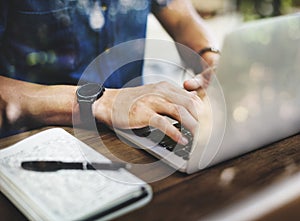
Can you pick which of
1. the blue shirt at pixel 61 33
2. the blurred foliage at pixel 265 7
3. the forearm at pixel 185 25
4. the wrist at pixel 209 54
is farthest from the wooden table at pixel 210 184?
the blurred foliage at pixel 265 7

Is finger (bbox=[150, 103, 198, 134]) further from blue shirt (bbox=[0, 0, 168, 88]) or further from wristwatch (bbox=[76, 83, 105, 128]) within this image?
blue shirt (bbox=[0, 0, 168, 88])

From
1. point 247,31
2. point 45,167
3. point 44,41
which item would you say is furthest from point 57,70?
point 247,31

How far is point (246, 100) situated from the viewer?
0.88 m

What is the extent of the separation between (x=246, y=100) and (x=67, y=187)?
0.37 m

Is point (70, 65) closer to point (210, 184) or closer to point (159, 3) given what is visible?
point (159, 3)

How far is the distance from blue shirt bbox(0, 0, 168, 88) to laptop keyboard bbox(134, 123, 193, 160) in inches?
14.9

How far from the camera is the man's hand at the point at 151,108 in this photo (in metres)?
1.02

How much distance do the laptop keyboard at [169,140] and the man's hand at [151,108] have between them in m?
0.01

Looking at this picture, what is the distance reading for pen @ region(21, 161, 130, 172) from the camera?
927 mm

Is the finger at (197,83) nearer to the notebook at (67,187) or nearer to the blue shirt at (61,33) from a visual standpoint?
the notebook at (67,187)

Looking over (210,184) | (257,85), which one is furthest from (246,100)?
(210,184)

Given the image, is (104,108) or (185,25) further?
(185,25)

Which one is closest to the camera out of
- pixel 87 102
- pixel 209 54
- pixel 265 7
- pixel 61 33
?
pixel 87 102

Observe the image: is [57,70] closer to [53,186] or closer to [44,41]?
[44,41]
